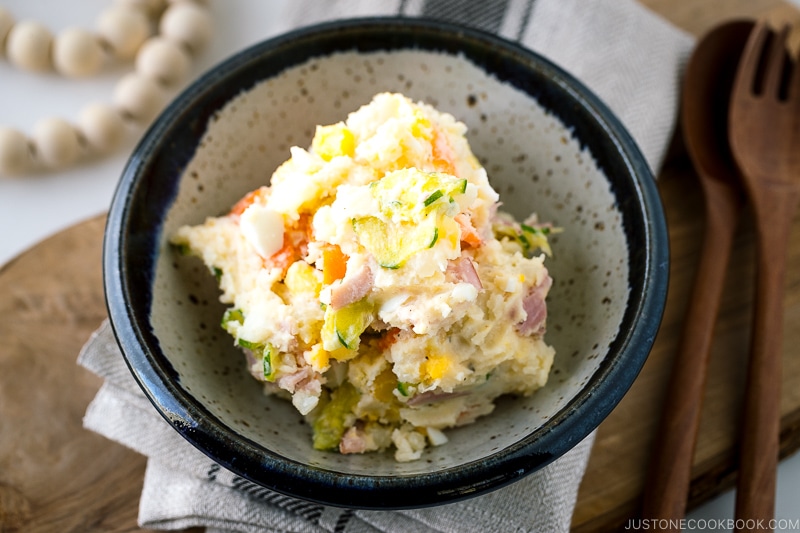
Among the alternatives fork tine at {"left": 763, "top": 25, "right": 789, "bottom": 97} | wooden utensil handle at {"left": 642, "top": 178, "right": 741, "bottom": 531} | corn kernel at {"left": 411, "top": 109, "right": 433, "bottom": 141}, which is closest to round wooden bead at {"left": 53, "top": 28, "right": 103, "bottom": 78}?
corn kernel at {"left": 411, "top": 109, "right": 433, "bottom": 141}

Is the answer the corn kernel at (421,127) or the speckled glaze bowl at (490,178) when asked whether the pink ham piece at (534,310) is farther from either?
the corn kernel at (421,127)

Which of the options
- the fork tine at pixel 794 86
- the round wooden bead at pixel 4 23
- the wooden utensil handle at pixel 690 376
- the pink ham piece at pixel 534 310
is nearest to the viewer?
the pink ham piece at pixel 534 310

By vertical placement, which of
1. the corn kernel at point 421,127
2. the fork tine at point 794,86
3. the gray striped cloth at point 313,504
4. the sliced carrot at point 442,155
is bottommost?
the gray striped cloth at point 313,504

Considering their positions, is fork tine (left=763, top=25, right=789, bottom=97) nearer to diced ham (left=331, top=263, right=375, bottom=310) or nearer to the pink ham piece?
the pink ham piece

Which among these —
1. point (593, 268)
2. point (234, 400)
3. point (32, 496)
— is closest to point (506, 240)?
point (593, 268)

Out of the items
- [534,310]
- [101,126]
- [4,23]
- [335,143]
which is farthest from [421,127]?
[4,23]

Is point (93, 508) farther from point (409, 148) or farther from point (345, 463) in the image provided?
point (409, 148)

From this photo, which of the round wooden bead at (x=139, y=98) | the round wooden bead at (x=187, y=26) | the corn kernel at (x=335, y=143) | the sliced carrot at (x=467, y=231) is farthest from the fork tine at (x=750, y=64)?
the round wooden bead at (x=139, y=98)
